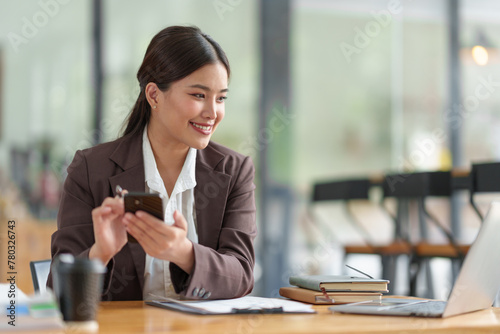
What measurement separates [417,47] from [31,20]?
329 cm

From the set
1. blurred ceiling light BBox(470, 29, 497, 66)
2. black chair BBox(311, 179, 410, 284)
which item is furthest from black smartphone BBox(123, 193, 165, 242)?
blurred ceiling light BBox(470, 29, 497, 66)

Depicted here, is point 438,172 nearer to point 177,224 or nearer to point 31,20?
point 177,224

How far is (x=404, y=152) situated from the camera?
5816 millimetres

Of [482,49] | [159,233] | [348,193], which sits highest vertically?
[482,49]

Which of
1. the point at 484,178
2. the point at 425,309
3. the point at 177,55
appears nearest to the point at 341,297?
the point at 425,309

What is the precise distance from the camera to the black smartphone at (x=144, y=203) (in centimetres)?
129

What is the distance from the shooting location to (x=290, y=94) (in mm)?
5535

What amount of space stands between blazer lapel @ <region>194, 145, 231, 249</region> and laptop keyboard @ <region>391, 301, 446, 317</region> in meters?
0.60

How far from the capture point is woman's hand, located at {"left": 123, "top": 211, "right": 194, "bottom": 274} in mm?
1319

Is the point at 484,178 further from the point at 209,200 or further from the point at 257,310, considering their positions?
the point at 257,310

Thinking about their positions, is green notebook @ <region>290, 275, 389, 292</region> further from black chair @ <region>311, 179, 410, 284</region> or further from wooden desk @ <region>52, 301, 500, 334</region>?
black chair @ <region>311, 179, 410, 284</region>

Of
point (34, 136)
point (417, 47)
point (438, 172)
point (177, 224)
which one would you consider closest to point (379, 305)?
point (177, 224)

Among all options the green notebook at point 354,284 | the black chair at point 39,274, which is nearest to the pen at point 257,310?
the green notebook at point 354,284

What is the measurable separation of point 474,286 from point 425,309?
10 cm
